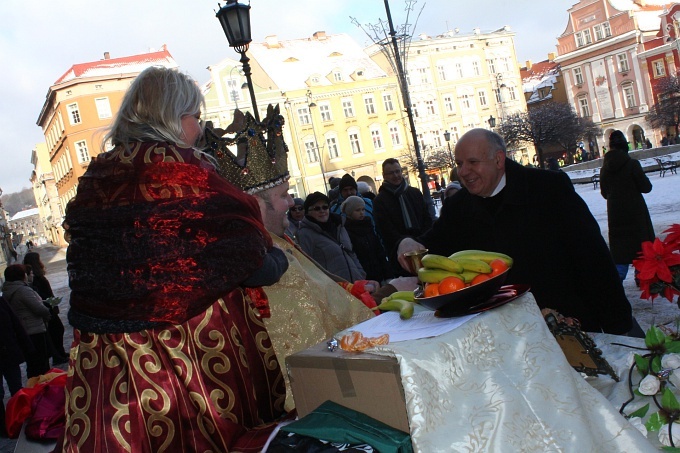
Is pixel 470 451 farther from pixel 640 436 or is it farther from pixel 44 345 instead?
pixel 44 345

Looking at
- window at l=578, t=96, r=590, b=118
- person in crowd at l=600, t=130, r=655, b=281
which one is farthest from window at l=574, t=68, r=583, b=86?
person in crowd at l=600, t=130, r=655, b=281

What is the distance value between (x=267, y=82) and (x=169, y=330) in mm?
47223

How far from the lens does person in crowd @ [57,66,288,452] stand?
2.06 metres

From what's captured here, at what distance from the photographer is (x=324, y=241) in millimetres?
6742

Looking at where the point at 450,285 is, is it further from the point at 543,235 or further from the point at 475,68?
the point at 475,68

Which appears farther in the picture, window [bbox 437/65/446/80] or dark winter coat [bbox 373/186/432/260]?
window [bbox 437/65/446/80]

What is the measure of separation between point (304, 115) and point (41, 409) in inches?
A: 1776

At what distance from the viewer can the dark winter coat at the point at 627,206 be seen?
7.48 m

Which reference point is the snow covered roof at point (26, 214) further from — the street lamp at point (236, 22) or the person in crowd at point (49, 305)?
the street lamp at point (236, 22)

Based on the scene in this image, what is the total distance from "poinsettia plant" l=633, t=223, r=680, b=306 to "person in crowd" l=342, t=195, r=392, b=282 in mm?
5265

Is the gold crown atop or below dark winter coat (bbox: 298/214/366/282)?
atop

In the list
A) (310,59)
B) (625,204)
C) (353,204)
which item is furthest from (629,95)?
(353,204)

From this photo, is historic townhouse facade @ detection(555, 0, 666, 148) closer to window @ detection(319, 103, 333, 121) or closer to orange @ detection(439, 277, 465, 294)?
window @ detection(319, 103, 333, 121)

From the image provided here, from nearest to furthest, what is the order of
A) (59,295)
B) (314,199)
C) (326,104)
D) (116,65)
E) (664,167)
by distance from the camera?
(314,199), (59,295), (664,167), (326,104), (116,65)
